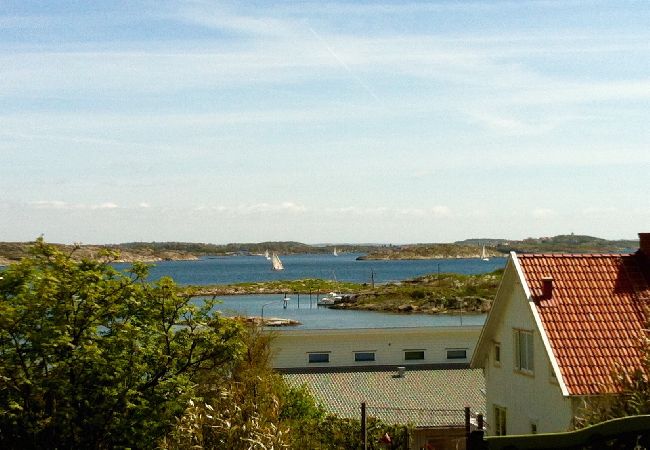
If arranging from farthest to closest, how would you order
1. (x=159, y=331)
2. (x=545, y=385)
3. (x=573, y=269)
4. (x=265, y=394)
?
(x=573, y=269), (x=545, y=385), (x=265, y=394), (x=159, y=331)

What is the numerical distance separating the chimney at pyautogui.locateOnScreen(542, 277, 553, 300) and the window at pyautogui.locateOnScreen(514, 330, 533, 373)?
1.13 m

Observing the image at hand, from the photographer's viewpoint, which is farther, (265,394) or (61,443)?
(265,394)

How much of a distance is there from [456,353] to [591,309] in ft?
71.1

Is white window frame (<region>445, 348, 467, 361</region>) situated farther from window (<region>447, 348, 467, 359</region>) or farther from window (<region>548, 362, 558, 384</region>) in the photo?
window (<region>548, 362, 558, 384</region>)

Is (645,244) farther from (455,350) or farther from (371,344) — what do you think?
(371,344)

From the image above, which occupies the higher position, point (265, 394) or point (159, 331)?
point (159, 331)

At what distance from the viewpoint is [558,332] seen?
75.7 feet

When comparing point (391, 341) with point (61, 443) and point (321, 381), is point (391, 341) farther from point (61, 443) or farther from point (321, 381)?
point (61, 443)

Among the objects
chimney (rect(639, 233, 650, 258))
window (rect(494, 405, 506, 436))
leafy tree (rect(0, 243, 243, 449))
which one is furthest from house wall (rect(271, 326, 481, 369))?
leafy tree (rect(0, 243, 243, 449))

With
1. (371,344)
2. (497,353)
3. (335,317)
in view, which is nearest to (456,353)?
(371,344)

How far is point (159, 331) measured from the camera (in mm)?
18125

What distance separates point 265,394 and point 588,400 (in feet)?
25.2

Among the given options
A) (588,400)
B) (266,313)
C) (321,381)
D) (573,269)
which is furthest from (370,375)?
(266,313)

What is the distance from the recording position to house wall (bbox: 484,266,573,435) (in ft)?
75.0
